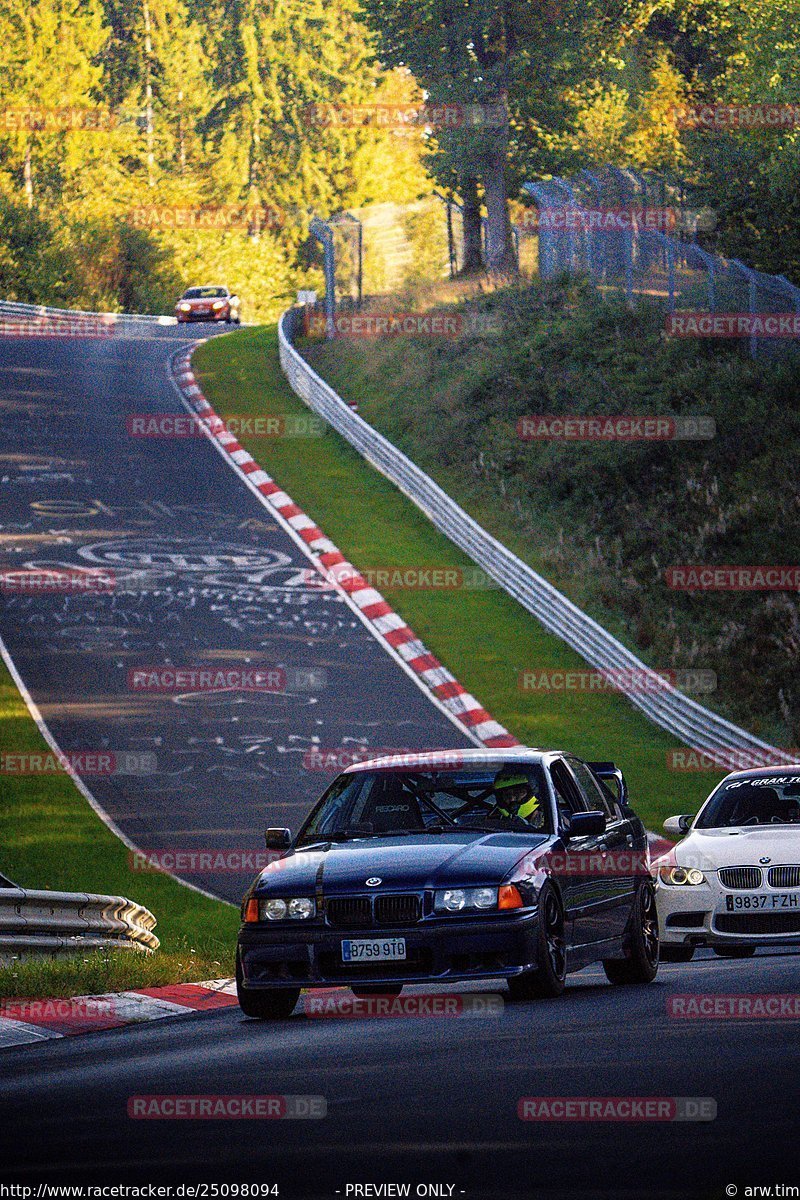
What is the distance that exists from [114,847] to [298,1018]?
8.23 m

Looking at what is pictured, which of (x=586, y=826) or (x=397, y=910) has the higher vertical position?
(x=586, y=826)

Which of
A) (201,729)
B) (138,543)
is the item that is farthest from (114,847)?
(138,543)

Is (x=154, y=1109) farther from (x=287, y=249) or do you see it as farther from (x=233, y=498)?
(x=287, y=249)

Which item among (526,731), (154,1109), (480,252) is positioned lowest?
(526,731)

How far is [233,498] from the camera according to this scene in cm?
3588

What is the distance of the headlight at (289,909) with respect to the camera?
1002 cm

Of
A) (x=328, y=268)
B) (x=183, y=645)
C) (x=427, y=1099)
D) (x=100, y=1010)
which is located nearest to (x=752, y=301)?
(x=328, y=268)

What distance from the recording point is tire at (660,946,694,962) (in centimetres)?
1408

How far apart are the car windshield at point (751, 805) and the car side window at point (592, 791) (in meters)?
2.64

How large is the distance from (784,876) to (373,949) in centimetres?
481

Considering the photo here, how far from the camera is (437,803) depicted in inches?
434

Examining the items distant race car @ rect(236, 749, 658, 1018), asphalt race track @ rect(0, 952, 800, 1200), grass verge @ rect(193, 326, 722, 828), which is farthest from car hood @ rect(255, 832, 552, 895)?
grass verge @ rect(193, 326, 722, 828)

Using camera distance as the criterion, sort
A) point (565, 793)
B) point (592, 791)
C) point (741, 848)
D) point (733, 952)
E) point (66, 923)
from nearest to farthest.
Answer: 1. point (565, 793)
2. point (592, 791)
3. point (66, 923)
4. point (741, 848)
5. point (733, 952)

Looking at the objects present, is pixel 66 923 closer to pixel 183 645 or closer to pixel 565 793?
pixel 565 793
